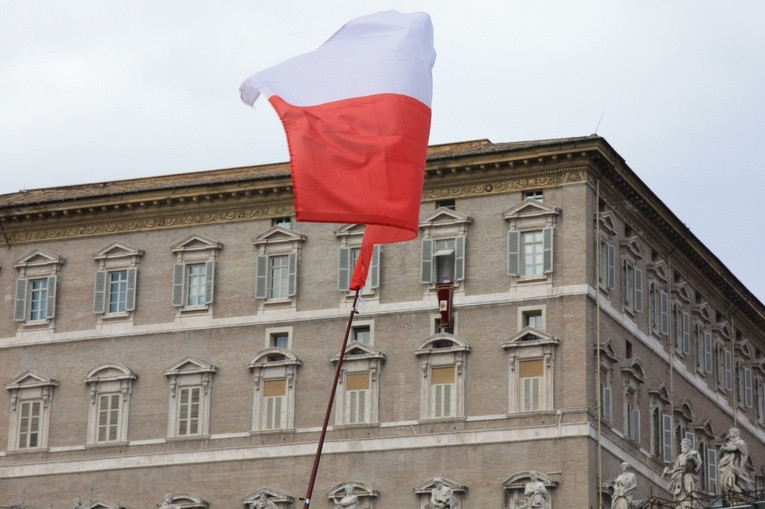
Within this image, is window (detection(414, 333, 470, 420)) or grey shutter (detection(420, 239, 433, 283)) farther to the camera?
grey shutter (detection(420, 239, 433, 283))

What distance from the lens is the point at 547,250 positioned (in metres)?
73.6

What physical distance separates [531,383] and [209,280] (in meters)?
11.3

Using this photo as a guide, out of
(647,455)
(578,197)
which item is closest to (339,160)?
(578,197)

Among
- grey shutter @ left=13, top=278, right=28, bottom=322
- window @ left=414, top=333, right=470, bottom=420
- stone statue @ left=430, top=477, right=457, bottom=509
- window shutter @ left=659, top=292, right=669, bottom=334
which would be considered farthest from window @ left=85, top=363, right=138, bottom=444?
window shutter @ left=659, top=292, right=669, bottom=334

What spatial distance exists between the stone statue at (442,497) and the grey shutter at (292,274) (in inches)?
362

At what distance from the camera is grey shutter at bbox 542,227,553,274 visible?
2889 inches

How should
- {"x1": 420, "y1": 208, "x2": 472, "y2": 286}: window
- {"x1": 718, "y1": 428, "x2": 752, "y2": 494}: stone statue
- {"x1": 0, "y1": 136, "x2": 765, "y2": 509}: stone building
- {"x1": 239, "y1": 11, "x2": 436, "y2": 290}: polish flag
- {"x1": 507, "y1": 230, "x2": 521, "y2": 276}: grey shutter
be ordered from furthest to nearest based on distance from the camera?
{"x1": 420, "y1": 208, "x2": 472, "y2": 286}: window, {"x1": 507, "y1": 230, "x2": 521, "y2": 276}: grey shutter, {"x1": 0, "y1": 136, "x2": 765, "y2": 509}: stone building, {"x1": 718, "y1": 428, "x2": 752, "y2": 494}: stone statue, {"x1": 239, "y1": 11, "x2": 436, "y2": 290}: polish flag

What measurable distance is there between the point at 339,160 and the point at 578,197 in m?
23.9

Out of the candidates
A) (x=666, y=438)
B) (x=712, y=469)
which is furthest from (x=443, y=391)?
(x=712, y=469)

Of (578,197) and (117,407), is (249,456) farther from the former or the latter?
(578,197)

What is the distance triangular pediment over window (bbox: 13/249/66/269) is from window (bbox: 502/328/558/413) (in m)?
15.9

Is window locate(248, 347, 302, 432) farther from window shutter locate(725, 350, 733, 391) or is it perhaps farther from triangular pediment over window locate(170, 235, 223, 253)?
window shutter locate(725, 350, 733, 391)

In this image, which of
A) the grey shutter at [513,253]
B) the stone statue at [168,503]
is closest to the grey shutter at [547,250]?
the grey shutter at [513,253]

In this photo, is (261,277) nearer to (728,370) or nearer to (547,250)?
(547,250)
